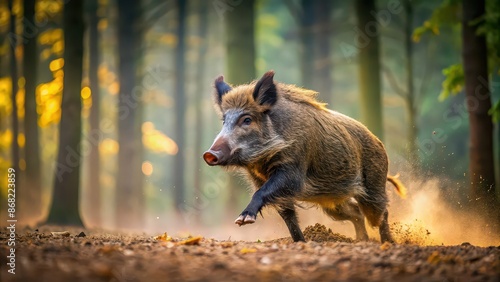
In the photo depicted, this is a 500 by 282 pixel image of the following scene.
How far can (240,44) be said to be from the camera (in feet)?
50.5

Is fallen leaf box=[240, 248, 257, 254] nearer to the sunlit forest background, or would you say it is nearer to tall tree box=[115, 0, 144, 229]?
the sunlit forest background

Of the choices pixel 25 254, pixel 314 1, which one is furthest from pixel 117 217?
pixel 25 254

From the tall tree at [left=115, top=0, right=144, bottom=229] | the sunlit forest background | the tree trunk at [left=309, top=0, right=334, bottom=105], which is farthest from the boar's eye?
the tree trunk at [left=309, top=0, right=334, bottom=105]

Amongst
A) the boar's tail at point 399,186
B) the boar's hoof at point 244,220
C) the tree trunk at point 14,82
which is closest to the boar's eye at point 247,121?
the boar's hoof at point 244,220

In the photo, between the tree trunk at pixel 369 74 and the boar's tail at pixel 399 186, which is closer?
the boar's tail at pixel 399 186

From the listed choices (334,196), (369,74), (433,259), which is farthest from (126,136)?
(433,259)

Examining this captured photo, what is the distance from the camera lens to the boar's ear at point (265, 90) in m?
8.38

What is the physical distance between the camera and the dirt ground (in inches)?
175

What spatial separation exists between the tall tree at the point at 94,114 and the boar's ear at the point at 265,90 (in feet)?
54.3

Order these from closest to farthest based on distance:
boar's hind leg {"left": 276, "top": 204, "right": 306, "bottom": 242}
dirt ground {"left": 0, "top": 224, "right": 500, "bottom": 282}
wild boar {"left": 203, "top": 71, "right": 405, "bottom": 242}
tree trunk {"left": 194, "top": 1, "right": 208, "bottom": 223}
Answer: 1. dirt ground {"left": 0, "top": 224, "right": 500, "bottom": 282}
2. wild boar {"left": 203, "top": 71, "right": 405, "bottom": 242}
3. boar's hind leg {"left": 276, "top": 204, "right": 306, "bottom": 242}
4. tree trunk {"left": 194, "top": 1, "right": 208, "bottom": 223}

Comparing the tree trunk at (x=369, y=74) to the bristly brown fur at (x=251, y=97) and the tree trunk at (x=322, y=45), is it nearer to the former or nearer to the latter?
the bristly brown fur at (x=251, y=97)

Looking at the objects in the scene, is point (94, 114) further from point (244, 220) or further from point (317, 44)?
point (244, 220)

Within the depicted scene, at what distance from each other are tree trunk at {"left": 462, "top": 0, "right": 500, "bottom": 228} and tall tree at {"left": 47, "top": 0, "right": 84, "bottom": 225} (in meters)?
8.42

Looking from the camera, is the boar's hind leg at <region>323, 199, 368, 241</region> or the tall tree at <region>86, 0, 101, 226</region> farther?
the tall tree at <region>86, 0, 101, 226</region>
